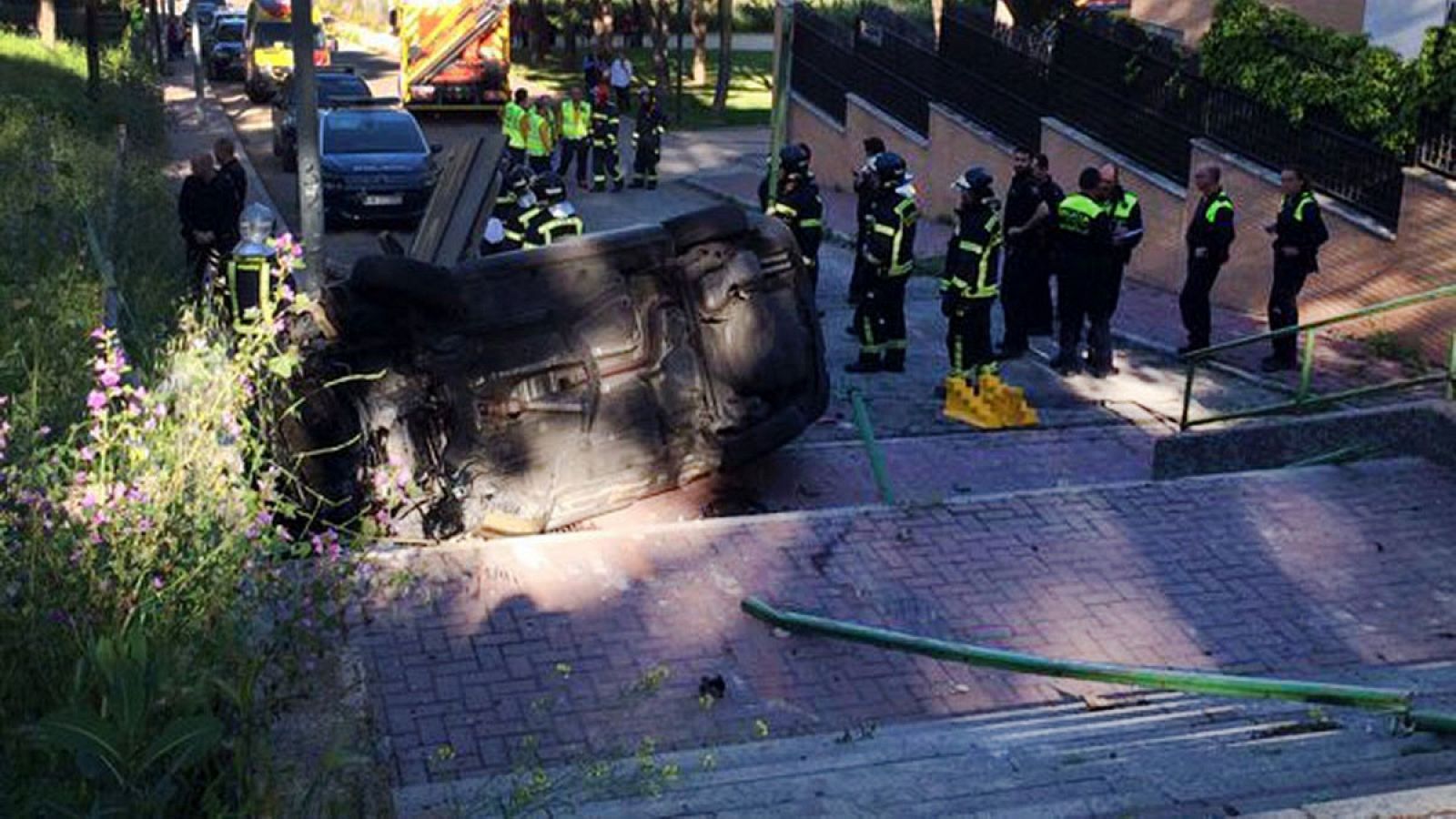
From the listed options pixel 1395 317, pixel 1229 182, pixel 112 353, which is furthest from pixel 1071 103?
pixel 112 353

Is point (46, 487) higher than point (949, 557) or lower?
higher

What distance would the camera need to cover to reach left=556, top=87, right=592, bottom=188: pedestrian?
24953mm

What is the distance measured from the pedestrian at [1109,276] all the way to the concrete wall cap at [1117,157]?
394cm

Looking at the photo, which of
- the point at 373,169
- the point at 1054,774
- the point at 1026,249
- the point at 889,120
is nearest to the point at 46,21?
the point at 373,169

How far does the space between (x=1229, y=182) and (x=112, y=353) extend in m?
12.7

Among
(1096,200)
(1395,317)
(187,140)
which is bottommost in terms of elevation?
(187,140)

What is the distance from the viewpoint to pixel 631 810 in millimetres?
5441

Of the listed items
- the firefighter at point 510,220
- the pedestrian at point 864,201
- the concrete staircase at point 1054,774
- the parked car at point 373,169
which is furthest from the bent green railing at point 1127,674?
the parked car at point 373,169

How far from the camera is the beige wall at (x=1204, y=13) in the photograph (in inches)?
828

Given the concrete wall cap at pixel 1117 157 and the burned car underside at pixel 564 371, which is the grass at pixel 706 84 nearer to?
the concrete wall cap at pixel 1117 157

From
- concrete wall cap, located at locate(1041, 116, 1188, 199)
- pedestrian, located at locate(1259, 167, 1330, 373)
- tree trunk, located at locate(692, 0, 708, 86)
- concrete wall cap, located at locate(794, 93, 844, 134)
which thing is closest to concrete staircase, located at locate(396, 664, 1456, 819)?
pedestrian, located at locate(1259, 167, 1330, 373)

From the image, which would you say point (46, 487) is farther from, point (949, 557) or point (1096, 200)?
point (1096, 200)

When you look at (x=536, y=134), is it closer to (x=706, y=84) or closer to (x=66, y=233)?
(x=66, y=233)

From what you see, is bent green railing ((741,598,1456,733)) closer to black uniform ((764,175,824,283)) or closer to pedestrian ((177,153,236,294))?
black uniform ((764,175,824,283))
